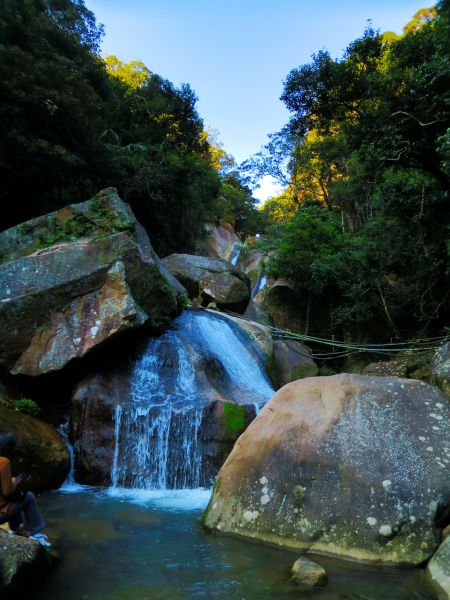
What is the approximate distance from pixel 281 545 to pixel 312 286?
14388 millimetres

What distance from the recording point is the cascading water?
8.29 m

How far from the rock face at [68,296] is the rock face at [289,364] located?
4.29 m

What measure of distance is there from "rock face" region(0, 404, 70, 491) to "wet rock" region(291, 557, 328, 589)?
4.76 metres

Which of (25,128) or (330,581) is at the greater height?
(25,128)

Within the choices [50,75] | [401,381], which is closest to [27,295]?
[401,381]

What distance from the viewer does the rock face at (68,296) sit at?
8922mm

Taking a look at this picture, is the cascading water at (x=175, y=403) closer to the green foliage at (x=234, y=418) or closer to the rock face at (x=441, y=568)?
the green foliage at (x=234, y=418)

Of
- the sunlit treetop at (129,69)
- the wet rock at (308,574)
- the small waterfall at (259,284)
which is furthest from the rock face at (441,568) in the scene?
the sunlit treetop at (129,69)

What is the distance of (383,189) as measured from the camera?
12969mm

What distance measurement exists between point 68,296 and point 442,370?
7132 millimetres

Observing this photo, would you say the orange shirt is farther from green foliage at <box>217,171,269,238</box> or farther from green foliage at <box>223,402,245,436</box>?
green foliage at <box>217,171,269,238</box>

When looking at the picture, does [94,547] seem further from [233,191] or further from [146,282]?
[233,191]

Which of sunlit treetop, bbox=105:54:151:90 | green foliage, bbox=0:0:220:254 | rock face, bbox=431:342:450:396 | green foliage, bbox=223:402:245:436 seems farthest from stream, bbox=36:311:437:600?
sunlit treetop, bbox=105:54:151:90

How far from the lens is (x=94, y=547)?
5.21 m
